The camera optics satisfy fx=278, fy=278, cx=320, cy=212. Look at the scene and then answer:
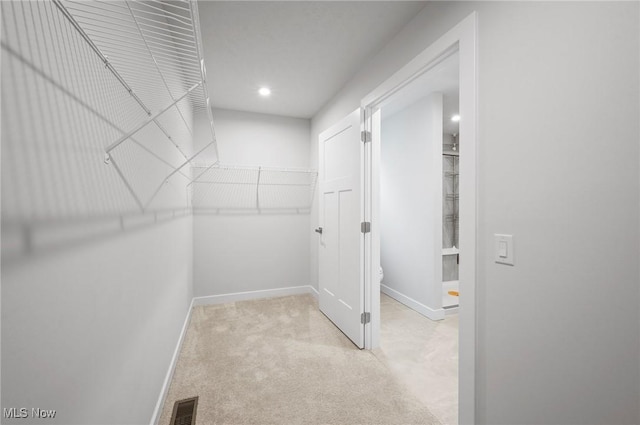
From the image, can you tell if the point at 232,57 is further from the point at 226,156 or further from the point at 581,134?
the point at 581,134

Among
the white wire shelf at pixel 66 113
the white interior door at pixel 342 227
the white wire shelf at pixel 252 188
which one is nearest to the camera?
the white wire shelf at pixel 66 113

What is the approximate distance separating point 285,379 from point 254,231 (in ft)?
6.37

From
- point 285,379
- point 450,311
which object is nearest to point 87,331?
point 285,379

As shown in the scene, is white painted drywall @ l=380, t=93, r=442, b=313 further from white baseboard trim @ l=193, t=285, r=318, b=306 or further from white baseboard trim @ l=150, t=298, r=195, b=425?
white baseboard trim @ l=150, t=298, r=195, b=425

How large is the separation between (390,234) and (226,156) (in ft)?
7.67

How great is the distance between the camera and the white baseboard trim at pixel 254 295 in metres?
3.31

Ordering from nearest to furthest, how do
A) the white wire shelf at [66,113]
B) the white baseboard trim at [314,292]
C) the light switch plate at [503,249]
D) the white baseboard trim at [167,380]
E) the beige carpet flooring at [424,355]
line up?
the white wire shelf at [66,113]
the light switch plate at [503,249]
the white baseboard trim at [167,380]
the beige carpet flooring at [424,355]
the white baseboard trim at [314,292]

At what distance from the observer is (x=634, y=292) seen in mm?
818

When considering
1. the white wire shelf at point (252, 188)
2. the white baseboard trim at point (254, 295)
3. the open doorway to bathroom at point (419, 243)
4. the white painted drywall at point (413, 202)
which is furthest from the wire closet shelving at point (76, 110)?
the white painted drywall at point (413, 202)

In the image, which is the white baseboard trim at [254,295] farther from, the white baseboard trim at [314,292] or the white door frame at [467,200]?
the white door frame at [467,200]

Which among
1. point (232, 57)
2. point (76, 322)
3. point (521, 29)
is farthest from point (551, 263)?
point (232, 57)

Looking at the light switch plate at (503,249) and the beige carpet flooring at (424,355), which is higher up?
the light switch plate at (503,249)

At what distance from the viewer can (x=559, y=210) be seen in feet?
3.26

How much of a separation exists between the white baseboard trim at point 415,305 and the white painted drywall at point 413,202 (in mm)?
32
